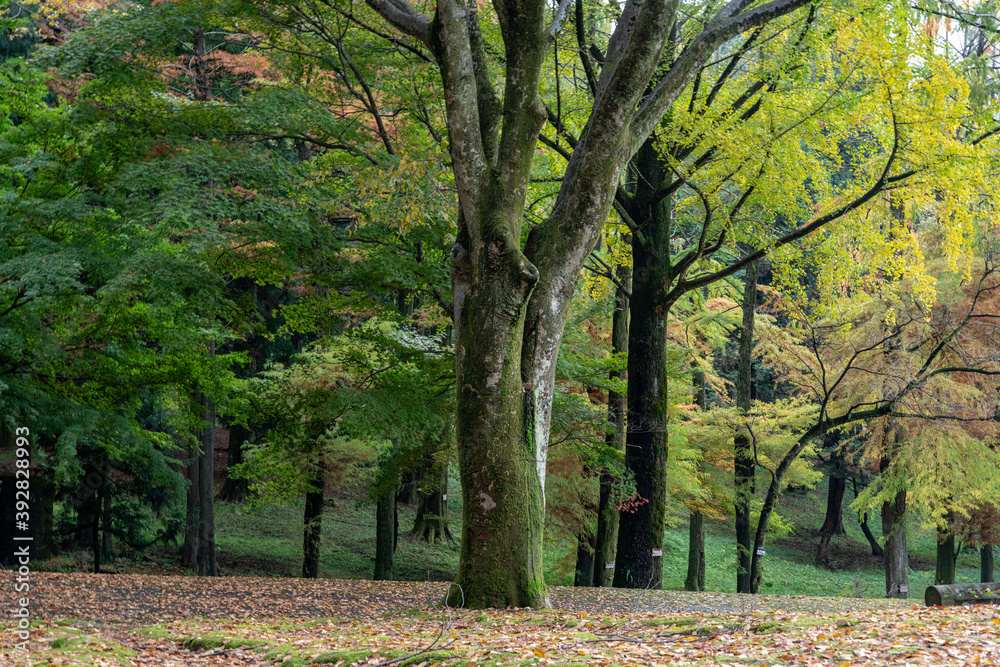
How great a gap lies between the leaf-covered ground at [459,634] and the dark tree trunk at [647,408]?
2.46 meters

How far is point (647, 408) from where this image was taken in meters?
11.4

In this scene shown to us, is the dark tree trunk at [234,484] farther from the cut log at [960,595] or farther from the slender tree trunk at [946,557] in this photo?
the cut log at [960,595]

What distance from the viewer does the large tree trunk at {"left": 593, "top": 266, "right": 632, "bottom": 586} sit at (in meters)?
14.3

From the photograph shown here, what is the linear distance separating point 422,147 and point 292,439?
5388 millimetres

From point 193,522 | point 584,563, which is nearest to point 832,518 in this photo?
point 584,563

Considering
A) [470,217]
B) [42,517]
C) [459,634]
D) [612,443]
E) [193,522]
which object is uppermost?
[470,217]

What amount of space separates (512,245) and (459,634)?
3.39m

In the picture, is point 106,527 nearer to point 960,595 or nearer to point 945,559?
point 960,595

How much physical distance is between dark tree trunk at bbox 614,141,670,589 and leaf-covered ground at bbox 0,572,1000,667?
2.46 metres

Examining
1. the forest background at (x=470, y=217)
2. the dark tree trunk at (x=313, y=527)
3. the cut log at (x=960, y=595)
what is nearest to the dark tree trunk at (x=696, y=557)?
the forest background at (x=470, y=217)

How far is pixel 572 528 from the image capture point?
638 inches

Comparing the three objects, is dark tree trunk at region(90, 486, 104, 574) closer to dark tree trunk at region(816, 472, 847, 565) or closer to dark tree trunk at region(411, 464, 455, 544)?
dark tree trunk at region(411, 464, 455, 544)

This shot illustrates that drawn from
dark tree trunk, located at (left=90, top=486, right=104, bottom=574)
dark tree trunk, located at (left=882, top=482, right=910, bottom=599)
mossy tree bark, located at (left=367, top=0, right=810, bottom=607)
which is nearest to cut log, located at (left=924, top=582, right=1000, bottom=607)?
mossy tree bark, located at (left=367, top=0, right=810, bottom=607)

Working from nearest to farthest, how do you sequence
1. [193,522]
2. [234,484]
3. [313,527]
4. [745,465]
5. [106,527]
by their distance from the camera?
[106,527] → [313,527] → [193,522] → [745,465] → [234,484]
